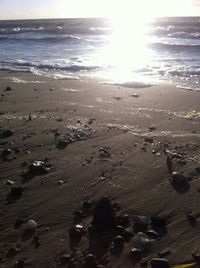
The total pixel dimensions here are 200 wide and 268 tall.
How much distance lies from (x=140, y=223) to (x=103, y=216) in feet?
0.99

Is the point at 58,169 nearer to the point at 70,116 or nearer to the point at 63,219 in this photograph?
the point at 63,219

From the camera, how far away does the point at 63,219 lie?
11.7 feet

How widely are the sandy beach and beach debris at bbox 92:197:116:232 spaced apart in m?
0.03

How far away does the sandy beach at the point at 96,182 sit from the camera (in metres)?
3.17

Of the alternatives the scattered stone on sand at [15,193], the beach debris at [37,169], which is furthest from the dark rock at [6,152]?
the scattered stone on sand at [15,193]

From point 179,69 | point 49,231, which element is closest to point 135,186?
point 49,231

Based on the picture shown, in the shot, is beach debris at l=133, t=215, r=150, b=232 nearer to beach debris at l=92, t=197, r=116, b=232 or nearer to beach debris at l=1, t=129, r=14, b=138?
beach debris at l=92, t=197, r=116, b=232

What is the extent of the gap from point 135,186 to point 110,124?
2.26 m

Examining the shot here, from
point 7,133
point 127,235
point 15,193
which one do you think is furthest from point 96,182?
point 7,133

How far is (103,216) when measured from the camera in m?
3.46

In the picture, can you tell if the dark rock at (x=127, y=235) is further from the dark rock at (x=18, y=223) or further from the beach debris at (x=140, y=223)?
the dark rock at (x=18, y=223)

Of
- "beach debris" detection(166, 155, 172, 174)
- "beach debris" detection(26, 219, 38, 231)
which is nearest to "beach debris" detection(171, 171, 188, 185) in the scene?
"beach debris" detection(166, 155, 172, 174)

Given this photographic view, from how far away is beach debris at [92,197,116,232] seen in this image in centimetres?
341

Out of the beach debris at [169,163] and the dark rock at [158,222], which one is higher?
the beach debris at [169,163]
